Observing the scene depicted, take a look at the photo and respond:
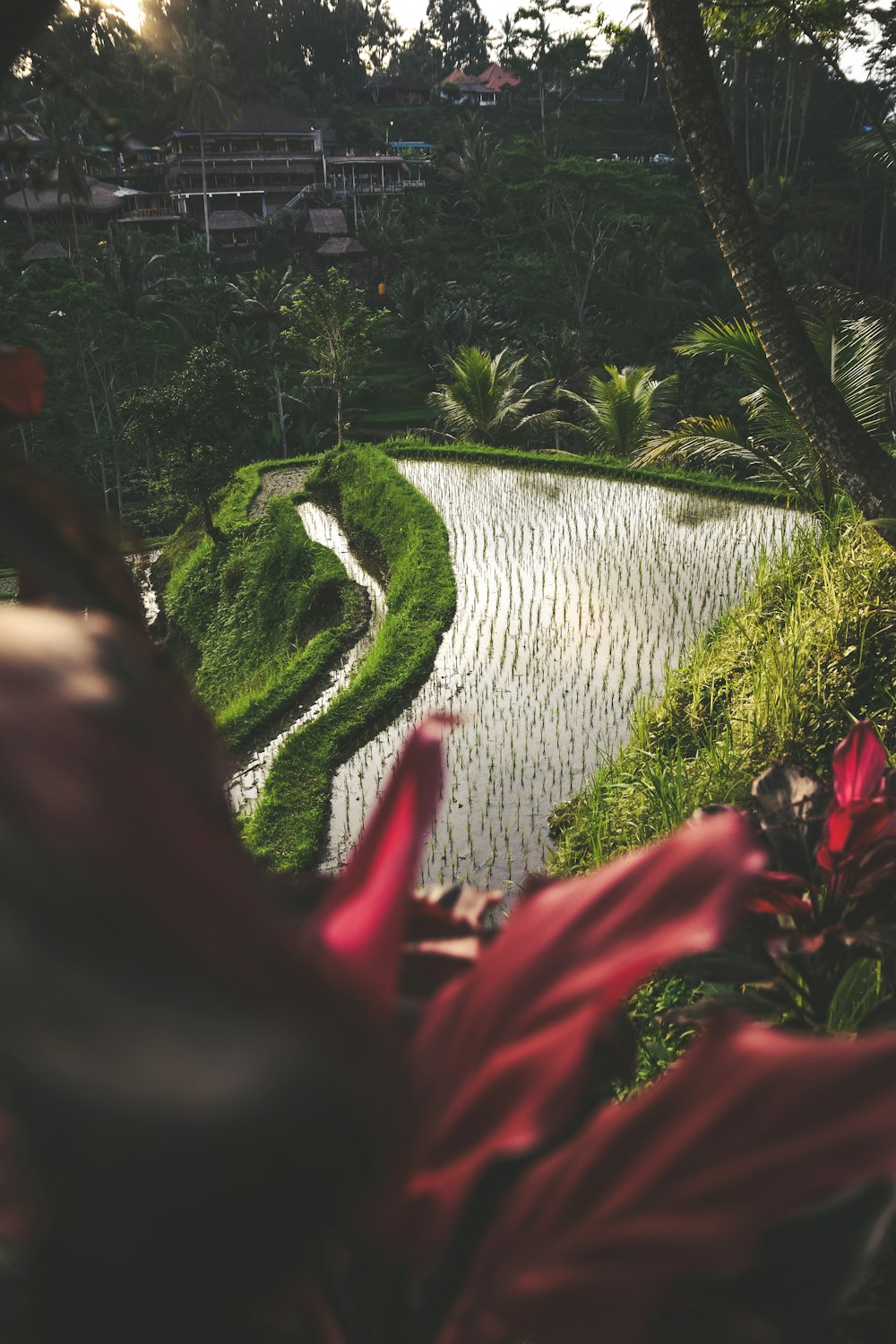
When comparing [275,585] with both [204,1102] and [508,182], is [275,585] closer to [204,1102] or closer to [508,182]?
[204,1102]

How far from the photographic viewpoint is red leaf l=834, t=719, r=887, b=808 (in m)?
0.65

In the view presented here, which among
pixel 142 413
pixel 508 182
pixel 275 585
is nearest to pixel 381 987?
pixel 275 585

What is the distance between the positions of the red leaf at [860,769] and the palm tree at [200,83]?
2555 centimetres

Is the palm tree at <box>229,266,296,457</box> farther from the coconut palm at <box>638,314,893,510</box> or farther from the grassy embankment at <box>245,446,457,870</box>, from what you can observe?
the coconut palm at <box>638,314,893,510</box>

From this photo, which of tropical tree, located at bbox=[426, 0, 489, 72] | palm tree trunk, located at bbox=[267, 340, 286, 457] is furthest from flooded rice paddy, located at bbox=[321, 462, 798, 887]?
tropical tree, located at bbox=[426, 0, 489, 72]

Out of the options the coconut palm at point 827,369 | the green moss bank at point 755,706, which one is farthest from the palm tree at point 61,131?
the green moss bank at point 755,706

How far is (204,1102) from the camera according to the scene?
0.44 ft

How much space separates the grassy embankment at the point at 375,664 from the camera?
424cm

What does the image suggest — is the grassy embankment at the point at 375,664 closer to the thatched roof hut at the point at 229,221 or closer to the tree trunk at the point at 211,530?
the tree trunk at the point at 211,530

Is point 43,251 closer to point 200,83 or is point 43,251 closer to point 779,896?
point 200,83

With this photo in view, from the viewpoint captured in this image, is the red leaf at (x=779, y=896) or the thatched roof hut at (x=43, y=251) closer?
the red leaf at (x=779, y=896)

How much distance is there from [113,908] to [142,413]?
11725 millimetres

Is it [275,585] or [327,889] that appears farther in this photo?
[275,585]

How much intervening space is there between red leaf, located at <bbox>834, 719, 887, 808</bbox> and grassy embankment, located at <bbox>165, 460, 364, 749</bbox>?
4978 millimetres
